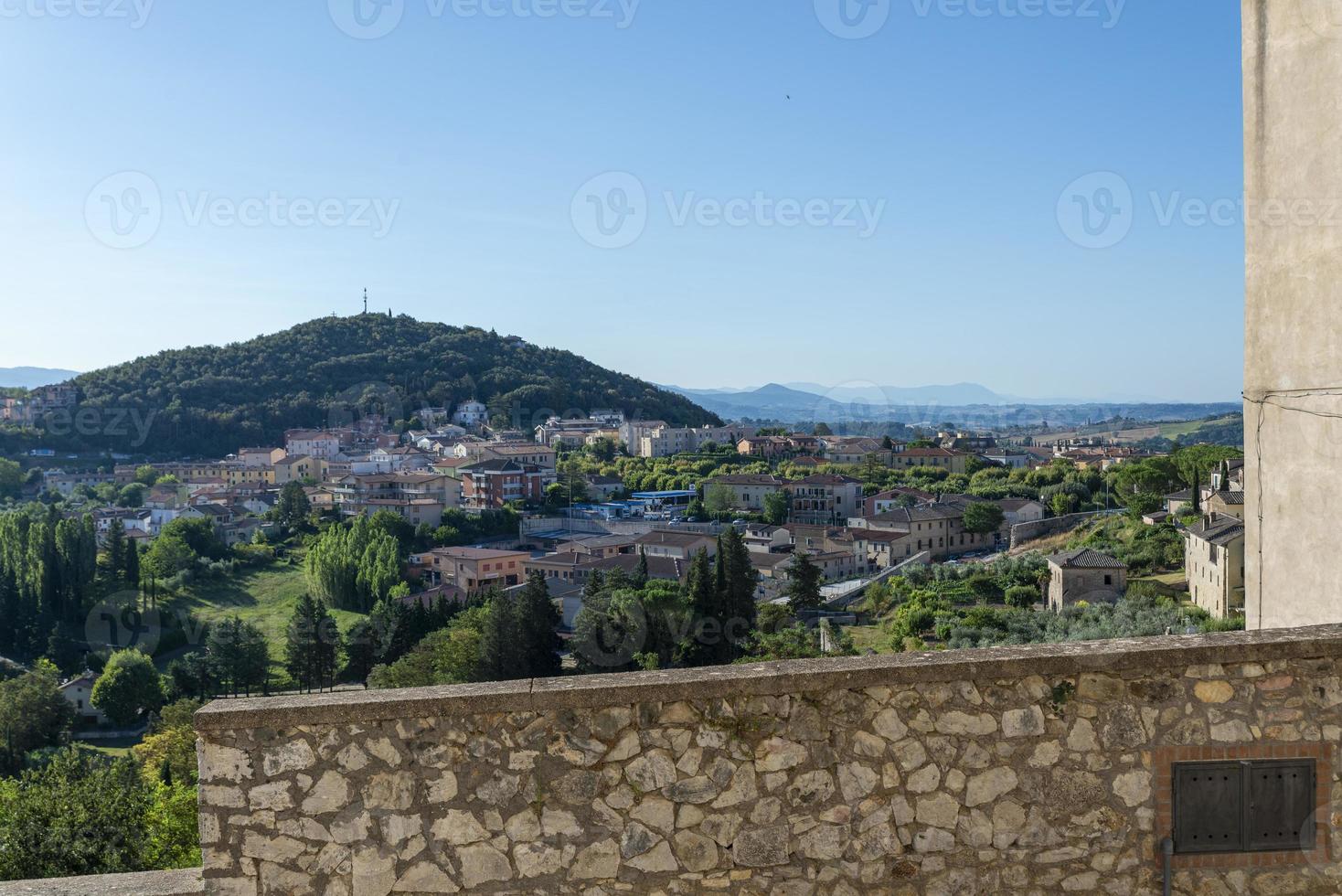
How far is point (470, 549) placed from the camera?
6044cm

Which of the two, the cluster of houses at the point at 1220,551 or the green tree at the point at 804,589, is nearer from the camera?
the cluster of houses at the point at 1220,551

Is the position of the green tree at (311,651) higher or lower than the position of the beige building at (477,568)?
lower

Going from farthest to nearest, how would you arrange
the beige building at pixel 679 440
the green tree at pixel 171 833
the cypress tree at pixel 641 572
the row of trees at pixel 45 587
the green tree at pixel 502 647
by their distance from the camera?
the beige building at pixel 679 440
the row of trees at pixel 45 587
the cypress tree at pixel 641 572
the green tree at pixel 502 647
the green tree at pixel 171 833

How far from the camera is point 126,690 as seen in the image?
4128 centimetres

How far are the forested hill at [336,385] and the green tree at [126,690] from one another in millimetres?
58880

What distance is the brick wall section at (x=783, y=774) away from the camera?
104 inches

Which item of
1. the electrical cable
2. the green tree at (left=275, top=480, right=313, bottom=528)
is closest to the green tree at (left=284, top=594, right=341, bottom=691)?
the green tree at (left=275, top=480, right=313, bottom=528)

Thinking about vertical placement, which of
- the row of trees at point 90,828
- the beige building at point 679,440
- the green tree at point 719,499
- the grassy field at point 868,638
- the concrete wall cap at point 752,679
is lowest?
the grassy field at point 868,638

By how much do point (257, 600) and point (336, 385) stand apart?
57.8m

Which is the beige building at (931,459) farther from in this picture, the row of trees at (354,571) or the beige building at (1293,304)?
the beige building at (1293,304)

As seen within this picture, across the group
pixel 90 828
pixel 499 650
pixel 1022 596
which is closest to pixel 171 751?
pixel 499 650

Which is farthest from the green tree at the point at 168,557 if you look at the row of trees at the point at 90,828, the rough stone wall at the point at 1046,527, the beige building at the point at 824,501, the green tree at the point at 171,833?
the green tree at the point at 171,833

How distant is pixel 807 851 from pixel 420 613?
147 feet

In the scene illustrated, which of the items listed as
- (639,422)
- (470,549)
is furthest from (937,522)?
(639,422)
